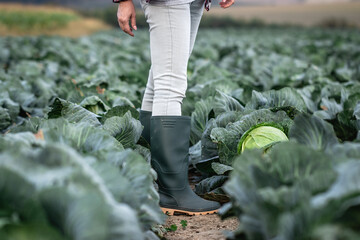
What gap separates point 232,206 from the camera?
5.40ft

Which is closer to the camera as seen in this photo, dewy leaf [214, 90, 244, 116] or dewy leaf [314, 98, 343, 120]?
dewy leaf [214, 90, 244, 116]

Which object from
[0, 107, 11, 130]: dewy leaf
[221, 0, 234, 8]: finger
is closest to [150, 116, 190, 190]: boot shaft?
[221, 0, 234, 8]: finger

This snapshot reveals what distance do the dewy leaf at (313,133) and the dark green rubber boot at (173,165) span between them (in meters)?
0.76

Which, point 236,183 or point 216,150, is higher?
point 236,183

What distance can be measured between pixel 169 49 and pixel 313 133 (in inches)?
37.1

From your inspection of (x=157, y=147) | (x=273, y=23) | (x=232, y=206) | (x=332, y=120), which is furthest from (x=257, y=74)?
(x=273, y=23)

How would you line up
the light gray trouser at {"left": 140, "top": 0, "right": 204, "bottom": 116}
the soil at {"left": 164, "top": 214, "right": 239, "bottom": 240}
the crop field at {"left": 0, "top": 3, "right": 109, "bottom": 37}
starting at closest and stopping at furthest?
the soil at {"left": 164, "top": 214, "right": 239, "bottom": 240}, the light gray trouser at {"left": 140, "top": 0, "right": 204, "bottom": 116}, the crop field at {"left": 0, "top": 3, "right": 109, "bottom": 37}

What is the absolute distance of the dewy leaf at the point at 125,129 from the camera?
237 cm

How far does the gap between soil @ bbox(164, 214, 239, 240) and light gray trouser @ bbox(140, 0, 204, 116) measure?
0.62 meters

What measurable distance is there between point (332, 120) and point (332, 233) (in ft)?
8.05

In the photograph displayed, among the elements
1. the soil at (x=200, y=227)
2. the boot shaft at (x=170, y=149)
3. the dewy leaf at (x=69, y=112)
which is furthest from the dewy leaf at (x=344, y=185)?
the dewy leaf at (x=69, y=112)

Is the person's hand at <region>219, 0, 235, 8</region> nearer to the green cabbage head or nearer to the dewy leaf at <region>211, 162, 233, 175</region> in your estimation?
the green cabbage head

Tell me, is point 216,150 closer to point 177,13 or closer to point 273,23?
point 177,13

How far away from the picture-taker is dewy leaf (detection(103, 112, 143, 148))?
2.37 m
